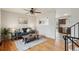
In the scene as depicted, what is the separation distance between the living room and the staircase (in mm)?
76

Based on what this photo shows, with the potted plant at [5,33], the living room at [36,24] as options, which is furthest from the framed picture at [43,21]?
the potted plant at [5,33]

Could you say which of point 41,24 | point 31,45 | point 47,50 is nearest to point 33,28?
point 41,24

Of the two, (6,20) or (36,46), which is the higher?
(6,20)

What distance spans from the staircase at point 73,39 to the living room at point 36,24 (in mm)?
76

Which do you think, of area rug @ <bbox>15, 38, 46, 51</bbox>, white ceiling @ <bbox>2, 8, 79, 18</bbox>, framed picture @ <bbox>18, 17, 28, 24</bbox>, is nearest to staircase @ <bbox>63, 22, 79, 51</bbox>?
white ceiling @ <bbox>2, 8, 79, 18</bbox>

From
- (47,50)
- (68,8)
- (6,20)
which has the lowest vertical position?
(47,50)

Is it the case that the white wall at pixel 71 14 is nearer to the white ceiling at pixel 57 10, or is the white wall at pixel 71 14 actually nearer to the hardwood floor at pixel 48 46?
the white ceiling at pixel 57 10

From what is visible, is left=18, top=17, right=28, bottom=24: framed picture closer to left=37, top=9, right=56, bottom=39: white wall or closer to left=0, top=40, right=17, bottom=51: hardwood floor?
left=37, top=9, right=56, bottom=39: white wall

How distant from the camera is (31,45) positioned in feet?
7.16

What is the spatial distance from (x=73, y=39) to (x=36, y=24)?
2.55ft

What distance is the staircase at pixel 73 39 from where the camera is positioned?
83.7 inches

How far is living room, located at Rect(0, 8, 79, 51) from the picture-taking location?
83.6 inches
